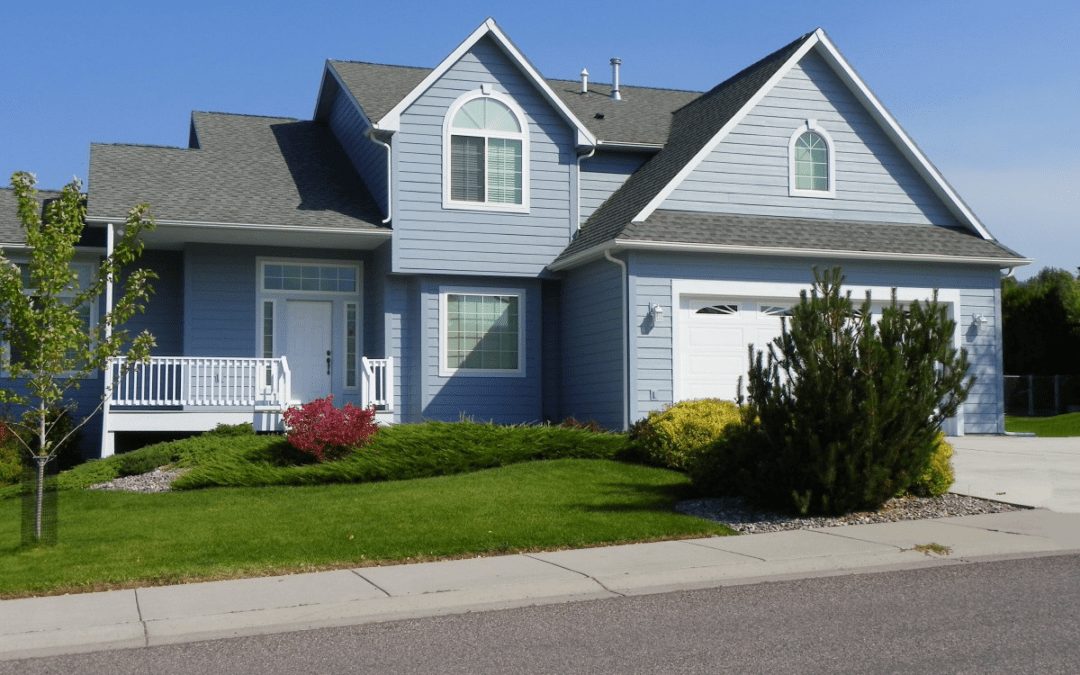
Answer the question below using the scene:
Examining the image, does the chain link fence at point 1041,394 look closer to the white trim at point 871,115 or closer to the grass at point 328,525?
the white trim at point 871,115

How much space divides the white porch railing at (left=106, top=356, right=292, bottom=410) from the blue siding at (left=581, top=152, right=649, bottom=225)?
6.30 m

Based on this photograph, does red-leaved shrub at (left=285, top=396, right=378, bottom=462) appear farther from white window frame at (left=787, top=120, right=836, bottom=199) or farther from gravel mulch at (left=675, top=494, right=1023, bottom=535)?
white window frame at (left=787, top=120, right=836, bottom=199)

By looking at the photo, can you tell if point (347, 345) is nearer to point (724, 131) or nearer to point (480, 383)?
point (480, 383)

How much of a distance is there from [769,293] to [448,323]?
18.1 ft

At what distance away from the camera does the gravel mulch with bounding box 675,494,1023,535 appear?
1112 cm

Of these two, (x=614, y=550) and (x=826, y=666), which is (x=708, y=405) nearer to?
(x=614, y=550)

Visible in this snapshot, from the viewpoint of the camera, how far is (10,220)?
20562 mm

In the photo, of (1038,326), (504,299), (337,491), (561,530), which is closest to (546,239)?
(504,299)

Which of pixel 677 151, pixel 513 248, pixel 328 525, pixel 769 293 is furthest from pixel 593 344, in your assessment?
pixel 328 525

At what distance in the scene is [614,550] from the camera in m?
9.93

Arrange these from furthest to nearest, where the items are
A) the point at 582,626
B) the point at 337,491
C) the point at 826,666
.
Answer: the point at 337,491 < the point at 582,626 < the point at 826,666

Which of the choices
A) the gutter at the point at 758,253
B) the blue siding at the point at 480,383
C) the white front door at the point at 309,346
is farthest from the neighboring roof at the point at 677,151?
the white front door at the point at 309,346

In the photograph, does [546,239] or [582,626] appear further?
[546,239]

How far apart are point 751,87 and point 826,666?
15846 mm
